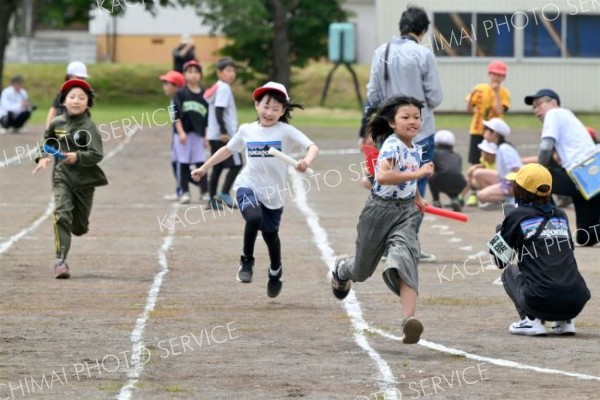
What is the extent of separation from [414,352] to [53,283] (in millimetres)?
4270

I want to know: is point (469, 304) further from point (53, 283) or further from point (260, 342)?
point (53, 283)

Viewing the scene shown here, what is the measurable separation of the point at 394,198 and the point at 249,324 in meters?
1.36

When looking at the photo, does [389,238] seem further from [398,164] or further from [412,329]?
[412,329]

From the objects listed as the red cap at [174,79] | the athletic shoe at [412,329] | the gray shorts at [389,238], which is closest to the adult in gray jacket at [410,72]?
the gray shorts at [389,238]

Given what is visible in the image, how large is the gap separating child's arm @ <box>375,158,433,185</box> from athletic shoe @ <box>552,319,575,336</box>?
1334mm

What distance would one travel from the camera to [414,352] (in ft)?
30.2

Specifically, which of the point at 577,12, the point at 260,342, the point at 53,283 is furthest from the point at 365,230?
the point at 577,12

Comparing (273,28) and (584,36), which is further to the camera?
(273,28)

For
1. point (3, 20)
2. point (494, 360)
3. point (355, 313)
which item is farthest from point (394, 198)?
point (3, 20)

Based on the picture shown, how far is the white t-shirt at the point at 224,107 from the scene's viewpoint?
64.2 ft

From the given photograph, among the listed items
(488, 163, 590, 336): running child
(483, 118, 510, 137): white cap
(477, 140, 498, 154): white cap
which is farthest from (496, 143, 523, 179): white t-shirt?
(488, 163, 590, 336): running child

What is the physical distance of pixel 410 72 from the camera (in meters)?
13.3

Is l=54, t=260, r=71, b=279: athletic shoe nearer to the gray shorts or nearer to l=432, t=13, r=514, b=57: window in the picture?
the gray shorts

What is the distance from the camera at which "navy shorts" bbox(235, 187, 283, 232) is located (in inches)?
447
